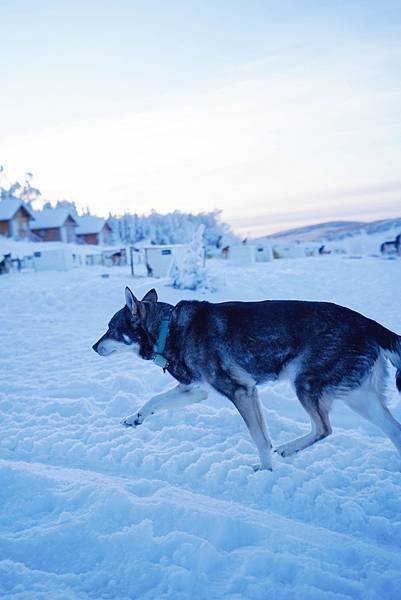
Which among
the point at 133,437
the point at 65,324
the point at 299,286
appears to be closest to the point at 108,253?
the point at 299,286

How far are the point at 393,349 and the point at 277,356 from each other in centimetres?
103

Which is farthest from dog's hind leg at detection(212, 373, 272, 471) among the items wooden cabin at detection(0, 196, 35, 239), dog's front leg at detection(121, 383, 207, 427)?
wooden cabin at detection(0, 196, 35, 239)

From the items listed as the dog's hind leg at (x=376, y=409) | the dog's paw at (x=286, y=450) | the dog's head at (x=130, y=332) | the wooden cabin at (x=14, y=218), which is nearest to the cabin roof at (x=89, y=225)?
the wooden cabin at (x=14, y=218)

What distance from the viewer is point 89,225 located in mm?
75062

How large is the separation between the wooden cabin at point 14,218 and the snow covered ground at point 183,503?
2206 inches

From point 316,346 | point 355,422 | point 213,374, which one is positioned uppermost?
point 316,346

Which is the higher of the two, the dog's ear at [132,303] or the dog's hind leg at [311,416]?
the dog's ear at [132,303]

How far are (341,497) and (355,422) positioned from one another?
1900 millimetres

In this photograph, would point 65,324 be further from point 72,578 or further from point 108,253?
point 108,253

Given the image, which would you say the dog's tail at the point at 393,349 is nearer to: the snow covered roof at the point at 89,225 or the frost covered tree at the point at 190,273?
the frost covered tree at the point at 190,273

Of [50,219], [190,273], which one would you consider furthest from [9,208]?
[190,273]

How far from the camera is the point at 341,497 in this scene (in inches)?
150

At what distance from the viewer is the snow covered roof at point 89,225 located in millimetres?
73963

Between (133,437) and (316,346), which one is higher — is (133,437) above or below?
below
